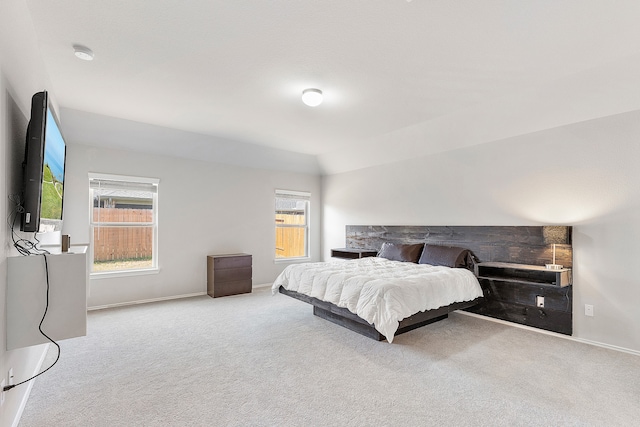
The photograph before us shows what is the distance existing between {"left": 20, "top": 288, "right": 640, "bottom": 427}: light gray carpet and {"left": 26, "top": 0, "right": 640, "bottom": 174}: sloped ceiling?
2.59 metres

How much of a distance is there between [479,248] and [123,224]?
519 centimetres

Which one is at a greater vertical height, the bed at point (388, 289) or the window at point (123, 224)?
the window at point (123, 224)

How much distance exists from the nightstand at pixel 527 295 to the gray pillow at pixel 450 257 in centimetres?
25

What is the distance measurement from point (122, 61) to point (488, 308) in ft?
16.1

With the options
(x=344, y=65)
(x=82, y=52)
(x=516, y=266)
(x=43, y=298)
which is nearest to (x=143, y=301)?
(x=43, y=298)

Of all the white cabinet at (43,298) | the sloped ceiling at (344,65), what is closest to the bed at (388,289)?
the sloped ceiling at (344,65)

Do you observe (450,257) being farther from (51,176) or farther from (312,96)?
(51,176)

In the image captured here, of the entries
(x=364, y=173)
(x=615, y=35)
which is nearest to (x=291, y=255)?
(x=364, y=173)

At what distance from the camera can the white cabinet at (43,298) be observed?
1788mm

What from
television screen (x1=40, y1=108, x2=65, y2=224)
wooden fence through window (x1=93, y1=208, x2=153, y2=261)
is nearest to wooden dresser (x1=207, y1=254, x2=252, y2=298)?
wooden fence through window (x1=93, y1=208, x2=153, y2=261)

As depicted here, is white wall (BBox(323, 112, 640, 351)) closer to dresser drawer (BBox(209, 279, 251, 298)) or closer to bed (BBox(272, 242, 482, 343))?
bed (BBox(272, 242, 482, 343))

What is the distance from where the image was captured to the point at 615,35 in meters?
2.38

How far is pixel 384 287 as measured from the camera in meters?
3.14

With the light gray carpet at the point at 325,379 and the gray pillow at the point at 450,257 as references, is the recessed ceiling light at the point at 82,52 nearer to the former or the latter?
the light gray carpet at the point at 325,379
